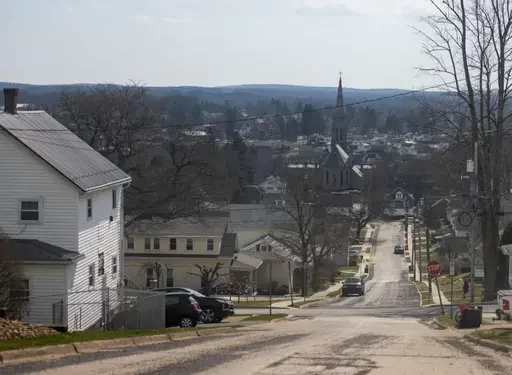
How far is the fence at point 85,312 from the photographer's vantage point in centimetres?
2788

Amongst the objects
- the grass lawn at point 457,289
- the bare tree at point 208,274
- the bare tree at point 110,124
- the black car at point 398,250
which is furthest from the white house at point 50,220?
the black car at point 398,250

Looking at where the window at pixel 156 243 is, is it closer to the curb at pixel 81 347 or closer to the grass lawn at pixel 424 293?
the grass lawn at pixel 424 293

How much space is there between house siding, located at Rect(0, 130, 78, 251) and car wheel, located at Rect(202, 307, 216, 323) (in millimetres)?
5327

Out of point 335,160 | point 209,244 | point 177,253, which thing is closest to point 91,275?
point 177,253

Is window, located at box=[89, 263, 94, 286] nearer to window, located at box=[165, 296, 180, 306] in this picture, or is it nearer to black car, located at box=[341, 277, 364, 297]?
window, located at box=[165, 296, 180, 306]

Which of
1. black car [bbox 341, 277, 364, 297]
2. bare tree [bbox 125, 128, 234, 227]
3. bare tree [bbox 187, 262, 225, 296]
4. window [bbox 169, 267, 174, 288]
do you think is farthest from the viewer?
window [bbox 169, 267, 174, 288]

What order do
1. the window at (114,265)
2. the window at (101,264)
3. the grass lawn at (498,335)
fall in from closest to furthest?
the grass lawn at (498,335) → the window at (101,264) → the window at (114,265)

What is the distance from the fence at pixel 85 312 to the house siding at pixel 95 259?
33 millimetres

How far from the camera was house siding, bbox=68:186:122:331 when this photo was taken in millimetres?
29016

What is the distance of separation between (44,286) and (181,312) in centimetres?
459

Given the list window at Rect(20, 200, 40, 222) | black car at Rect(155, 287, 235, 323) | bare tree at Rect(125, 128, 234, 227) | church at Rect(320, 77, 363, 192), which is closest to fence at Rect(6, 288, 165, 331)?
black car at Rect(155, 287, 235, 323)

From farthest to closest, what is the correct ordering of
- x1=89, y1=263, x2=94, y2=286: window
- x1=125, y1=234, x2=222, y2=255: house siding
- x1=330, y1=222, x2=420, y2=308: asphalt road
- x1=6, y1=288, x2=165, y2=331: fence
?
1. x1=125, y1=234, x2=222, y2=255: house siding
2. x1=330, y1=222, x2=420, y2=308: asphalt road
3. x1=89, y1=263, x2=94, y2=286: window
4. x1=6, y1=288, x2=165, y2=331: fence

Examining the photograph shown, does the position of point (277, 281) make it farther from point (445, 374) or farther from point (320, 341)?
point (445, 374)

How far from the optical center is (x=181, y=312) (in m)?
29.8
